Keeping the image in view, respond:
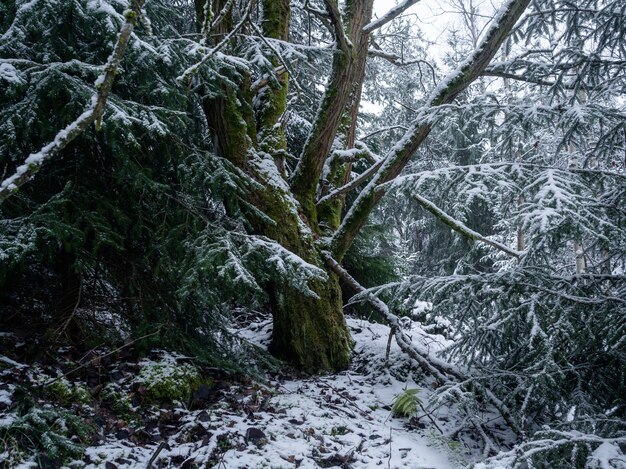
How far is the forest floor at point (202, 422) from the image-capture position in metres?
2.26

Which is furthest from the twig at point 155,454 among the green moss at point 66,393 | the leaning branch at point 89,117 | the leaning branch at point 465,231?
the leaning branch at point 465,231

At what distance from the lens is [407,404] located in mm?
3344

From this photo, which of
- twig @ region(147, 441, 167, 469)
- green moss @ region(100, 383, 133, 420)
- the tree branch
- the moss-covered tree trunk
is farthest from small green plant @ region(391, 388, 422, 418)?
green moss @ region(100, 383, 133, 420)

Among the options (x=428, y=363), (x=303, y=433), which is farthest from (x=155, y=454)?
(x=428, y=363)

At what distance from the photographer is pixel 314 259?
414 cm

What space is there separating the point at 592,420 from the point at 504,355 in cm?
118

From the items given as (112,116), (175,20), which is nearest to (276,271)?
(112,116)

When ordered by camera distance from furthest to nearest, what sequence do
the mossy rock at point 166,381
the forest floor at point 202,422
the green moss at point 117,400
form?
the mossy rock at point 166,381, the green moss at point 117,400, the forest floor at point 202,422

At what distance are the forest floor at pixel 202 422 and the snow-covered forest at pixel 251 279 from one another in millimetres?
16

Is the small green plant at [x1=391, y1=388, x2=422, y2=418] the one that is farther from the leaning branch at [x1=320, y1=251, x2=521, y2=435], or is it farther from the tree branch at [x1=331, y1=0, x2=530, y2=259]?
the tree branch at [x1=331, y1=0, x2=530, y2=259]

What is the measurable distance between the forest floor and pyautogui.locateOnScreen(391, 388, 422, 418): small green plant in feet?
0.21

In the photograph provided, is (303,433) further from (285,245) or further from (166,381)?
(285,245)

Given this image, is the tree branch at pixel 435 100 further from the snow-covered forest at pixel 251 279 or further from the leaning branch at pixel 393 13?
the leaning branch at pixel 393 13

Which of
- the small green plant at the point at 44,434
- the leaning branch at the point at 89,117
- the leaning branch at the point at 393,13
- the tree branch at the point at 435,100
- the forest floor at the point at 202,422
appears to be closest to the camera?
the leaning branch at the point at 89,117
